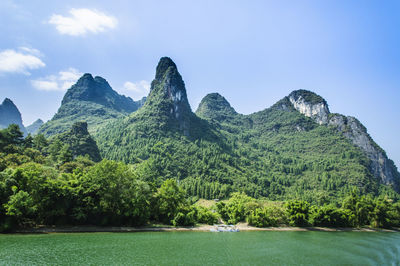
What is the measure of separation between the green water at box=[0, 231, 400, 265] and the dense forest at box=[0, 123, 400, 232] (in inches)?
258

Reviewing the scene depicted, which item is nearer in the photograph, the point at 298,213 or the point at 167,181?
the point at 167,181

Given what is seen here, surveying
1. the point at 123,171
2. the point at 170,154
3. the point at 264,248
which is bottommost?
the point at 264,248

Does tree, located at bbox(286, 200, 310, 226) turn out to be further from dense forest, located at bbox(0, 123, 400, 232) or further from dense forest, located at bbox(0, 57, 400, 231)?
dense forest, located at bbox(0, 57, 400, 231)

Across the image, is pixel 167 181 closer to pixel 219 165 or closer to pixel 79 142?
pixel 79 142

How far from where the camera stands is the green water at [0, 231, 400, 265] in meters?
30.7

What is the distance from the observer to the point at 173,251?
37.1 m

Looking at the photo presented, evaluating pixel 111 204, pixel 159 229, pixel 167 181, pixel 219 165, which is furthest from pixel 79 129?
pixel 159 229

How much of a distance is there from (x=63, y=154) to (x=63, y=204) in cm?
3935

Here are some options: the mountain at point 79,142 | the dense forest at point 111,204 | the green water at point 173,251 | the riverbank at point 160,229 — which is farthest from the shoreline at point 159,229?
the mountain at point 79,142

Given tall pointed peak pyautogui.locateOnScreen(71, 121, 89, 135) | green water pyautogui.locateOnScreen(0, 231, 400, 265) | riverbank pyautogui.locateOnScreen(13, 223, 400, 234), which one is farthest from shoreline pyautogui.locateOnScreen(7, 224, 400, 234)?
tall pointed peak pyautogui.locateOnScreen(71, 121, 89, 135)

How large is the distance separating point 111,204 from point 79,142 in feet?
Result: 253

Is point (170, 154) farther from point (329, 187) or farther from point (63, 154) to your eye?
point (329, 187)

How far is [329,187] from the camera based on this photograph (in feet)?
486

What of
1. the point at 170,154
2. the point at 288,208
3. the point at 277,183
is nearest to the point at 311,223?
the point at 288,208
